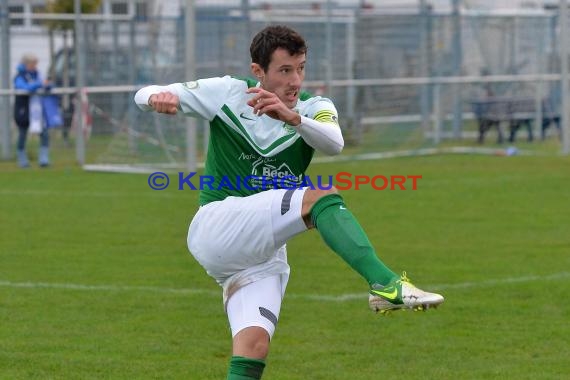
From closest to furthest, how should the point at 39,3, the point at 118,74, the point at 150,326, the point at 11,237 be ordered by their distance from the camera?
the point at 150,326 → the point at 11,237 → the point at 118,74 → the point at 39,3

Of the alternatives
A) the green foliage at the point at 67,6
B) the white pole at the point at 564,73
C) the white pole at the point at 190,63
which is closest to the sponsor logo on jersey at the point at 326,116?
the white pole at the point at 190,63

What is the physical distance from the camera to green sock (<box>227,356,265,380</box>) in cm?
531

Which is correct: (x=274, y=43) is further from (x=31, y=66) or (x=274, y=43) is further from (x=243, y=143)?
(x=31, y=66)

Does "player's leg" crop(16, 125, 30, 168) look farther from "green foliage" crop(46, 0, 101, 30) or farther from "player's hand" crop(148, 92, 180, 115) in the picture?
"player's hand" crop(148, 92, 180, 115)

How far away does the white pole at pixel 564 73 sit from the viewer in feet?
74.1

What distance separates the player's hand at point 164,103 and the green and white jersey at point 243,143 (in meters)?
0.09

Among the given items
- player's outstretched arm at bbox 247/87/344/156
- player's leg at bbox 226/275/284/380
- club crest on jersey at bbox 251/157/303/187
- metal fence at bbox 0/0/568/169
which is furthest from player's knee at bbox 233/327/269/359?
metal fence at bbox 0/0/568/169

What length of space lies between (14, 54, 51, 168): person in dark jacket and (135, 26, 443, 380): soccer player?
A: 15.1m

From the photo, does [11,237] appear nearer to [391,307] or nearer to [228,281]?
[228,281]

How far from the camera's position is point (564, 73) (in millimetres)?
22812

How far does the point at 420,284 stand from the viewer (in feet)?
32.3

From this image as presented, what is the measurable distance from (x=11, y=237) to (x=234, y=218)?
772 cm

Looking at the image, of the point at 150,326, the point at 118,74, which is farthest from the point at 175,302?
the point at 118,74

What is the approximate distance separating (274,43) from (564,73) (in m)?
18.2
